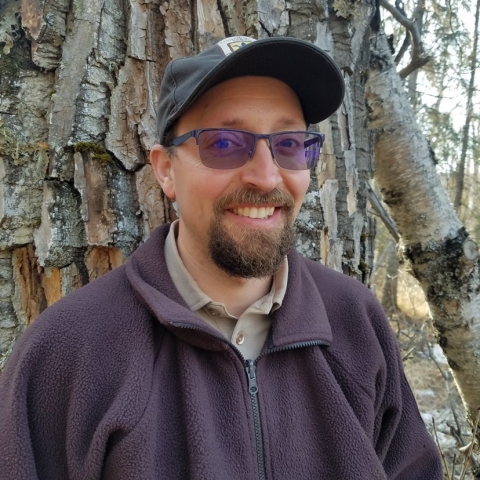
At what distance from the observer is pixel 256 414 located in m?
1.35

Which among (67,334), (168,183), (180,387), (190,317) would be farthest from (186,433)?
(168,183)

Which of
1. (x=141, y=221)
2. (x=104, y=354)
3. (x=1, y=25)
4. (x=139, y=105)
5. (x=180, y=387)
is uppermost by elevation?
(x=1, y=25)

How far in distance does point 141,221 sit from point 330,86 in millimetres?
Answer: 947

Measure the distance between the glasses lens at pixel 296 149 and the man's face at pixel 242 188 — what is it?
32 millimetres

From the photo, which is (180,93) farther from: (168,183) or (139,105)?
(139,105)

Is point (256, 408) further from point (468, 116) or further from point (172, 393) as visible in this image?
point (468, 116)

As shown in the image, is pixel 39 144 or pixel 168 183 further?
pixel 39 144

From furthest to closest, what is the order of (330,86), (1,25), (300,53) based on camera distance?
1. (1,25)
2. (330,86)
3. (300,53)

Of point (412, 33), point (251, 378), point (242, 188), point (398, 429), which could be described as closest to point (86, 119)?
point (242, 188)

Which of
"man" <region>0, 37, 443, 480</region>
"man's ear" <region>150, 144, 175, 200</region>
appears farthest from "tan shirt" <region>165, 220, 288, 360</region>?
"man's ear" <region>150, 144, 175, 200</region>

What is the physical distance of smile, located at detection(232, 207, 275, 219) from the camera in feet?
4.73

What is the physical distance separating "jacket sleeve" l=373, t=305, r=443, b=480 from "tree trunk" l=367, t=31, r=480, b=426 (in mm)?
819

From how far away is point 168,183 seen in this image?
164 cm

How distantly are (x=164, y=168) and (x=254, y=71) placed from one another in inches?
19.3
